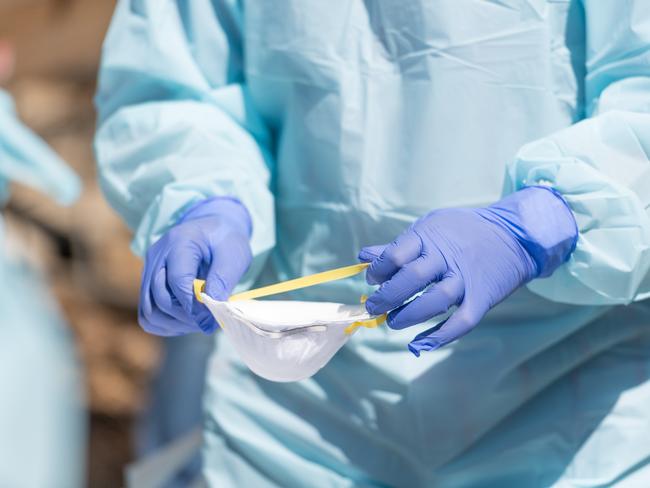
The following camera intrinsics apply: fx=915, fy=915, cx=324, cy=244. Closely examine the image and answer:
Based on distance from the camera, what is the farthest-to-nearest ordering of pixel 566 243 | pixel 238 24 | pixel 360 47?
pixel 238 24, pixel 360 47, pixel 566 243

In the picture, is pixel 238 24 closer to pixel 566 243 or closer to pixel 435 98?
pixel 435 98

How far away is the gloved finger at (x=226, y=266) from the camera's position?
857 millimetres

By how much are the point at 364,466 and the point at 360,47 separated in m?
0.44

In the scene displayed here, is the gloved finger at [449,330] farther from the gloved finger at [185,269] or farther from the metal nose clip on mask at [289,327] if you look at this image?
the gloved finger at [185,269]

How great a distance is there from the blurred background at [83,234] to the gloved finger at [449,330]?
1.70 metres

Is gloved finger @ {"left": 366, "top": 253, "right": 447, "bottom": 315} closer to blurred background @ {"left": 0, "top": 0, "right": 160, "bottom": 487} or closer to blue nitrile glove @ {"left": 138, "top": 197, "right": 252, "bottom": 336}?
blue nitrile glove @ {"left": 138, "top": 197, "right": 252, "bottom": 336}

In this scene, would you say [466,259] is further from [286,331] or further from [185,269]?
[185,269]

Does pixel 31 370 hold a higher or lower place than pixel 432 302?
lower

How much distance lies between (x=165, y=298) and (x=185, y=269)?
0.04 metres

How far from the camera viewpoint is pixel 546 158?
82cm

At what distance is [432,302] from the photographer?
77 centimetres

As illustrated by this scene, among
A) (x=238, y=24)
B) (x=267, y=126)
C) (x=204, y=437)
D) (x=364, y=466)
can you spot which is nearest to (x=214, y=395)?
(x=204, y=437)

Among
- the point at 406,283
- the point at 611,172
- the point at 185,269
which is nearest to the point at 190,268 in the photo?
the point at 185,269

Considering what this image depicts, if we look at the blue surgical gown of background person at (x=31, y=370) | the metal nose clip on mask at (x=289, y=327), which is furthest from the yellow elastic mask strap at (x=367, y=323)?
the blue surgical gown of background person at (x=31, y=370)
